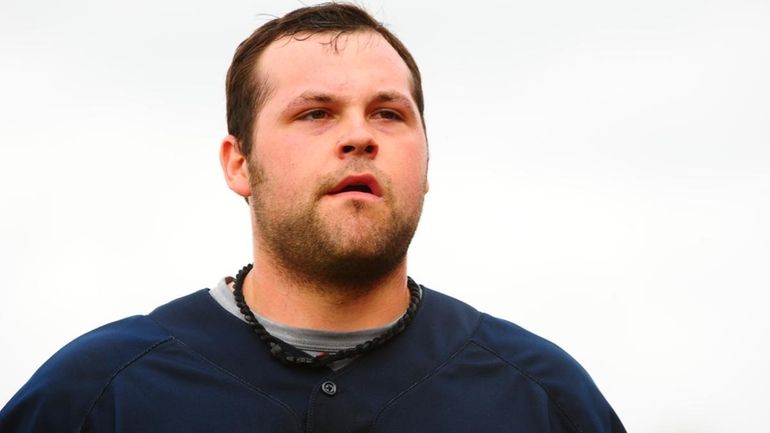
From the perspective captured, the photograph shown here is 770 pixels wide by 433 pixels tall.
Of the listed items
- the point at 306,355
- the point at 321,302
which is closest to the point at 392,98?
the point at 321,302

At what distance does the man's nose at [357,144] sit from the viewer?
3238 mm

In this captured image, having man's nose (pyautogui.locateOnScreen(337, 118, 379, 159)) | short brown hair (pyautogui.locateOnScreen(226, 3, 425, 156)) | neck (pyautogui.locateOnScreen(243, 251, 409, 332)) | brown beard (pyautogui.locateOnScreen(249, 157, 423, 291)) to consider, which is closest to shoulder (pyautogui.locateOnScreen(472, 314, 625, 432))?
neck (pyautogui.locateOnScreen(243, 251, 409, 332))

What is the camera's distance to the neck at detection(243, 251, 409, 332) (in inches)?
131

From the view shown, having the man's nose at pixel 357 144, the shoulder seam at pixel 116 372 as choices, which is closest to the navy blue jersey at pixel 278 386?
the shoulder seam at pixel 116 372

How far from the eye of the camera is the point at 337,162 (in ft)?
10.6

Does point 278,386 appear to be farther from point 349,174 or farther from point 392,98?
point 392,98

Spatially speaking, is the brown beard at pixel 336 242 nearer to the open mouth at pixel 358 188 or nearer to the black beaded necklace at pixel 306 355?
the open mouth at pixel 358 188

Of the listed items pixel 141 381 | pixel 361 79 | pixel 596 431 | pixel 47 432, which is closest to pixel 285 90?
pixel 361 79

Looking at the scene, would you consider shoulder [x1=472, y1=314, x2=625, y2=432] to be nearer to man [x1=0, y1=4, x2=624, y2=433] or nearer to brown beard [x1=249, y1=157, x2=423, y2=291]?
man [x1=0, y1=4, x2=624, y2=433]

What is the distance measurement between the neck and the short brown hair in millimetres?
593

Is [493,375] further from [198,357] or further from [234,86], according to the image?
[234,86]

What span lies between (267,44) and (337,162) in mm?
848

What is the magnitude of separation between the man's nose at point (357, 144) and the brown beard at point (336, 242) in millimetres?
60

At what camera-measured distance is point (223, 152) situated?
12.6 feet
